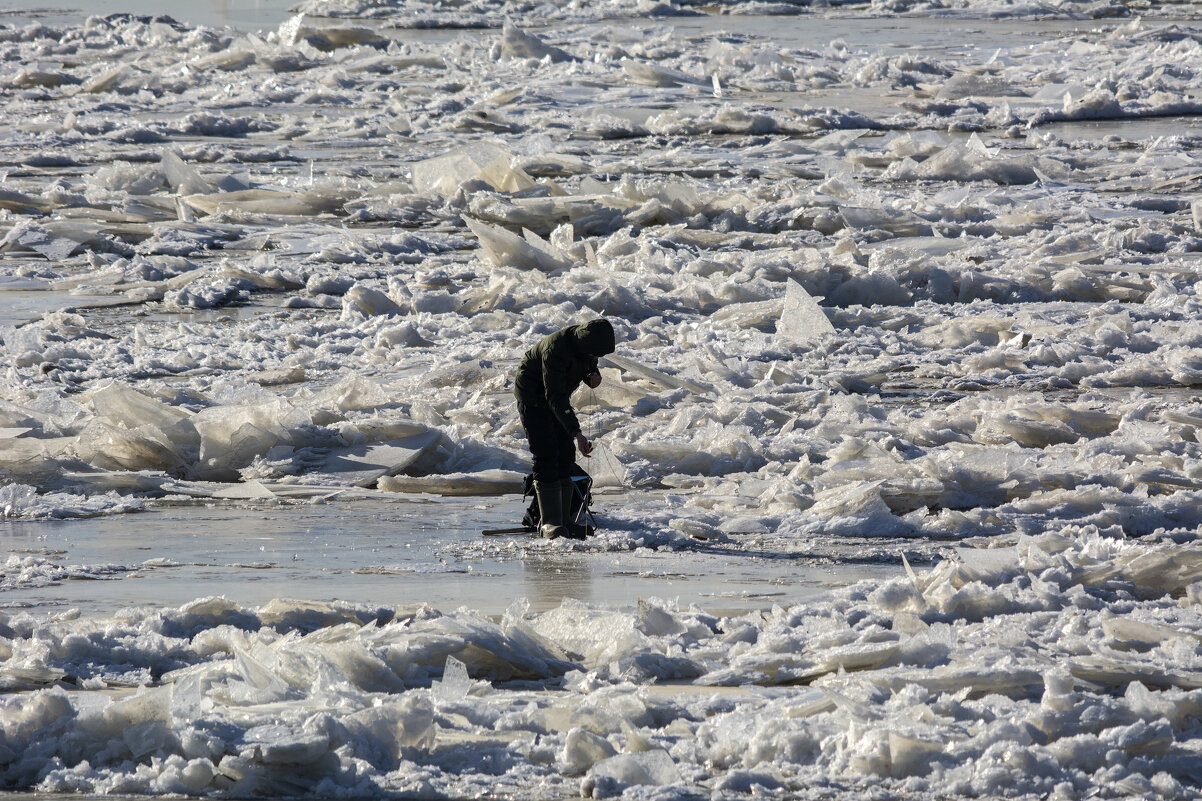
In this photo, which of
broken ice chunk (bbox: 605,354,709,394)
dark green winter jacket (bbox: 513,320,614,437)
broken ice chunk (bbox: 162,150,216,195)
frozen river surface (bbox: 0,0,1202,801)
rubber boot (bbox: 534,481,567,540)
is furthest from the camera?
broken ice chunk (bbox: 162,150,216,195)

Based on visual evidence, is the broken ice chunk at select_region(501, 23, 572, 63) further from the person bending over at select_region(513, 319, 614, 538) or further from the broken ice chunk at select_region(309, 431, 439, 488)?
the person bending over at select_region(513, 319, 614, 538)

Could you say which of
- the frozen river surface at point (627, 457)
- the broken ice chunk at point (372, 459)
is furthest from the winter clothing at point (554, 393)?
the broken ice chunk at point (372, 459)

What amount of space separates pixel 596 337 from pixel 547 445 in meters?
0.65

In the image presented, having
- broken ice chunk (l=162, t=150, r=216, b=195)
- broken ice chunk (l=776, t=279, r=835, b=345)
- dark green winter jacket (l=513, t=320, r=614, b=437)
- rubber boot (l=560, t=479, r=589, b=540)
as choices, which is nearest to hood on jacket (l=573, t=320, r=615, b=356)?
dark green winter jacket (l=513, t=320, r=614, b=437)

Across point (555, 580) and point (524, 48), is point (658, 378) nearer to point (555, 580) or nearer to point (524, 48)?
point (555, 580)

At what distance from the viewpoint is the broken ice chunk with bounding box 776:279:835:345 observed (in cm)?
1155

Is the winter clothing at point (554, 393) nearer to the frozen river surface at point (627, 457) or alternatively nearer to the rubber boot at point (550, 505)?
the rubber boot at point (550, 505)

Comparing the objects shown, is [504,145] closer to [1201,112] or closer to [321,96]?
[321,96]

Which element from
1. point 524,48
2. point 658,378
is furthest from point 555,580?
point 524,48

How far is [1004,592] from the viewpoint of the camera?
5613mm

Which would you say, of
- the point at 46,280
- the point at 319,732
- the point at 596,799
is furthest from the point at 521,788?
the point at 46,280

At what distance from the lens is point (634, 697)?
460cm

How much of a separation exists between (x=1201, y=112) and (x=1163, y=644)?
18665mm

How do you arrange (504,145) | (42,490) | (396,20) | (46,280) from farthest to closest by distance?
1. (396,20)
2. (504,145)
3. (46,280)
4. (42,490)
